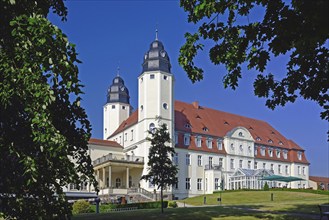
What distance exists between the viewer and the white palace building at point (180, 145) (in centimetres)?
5009

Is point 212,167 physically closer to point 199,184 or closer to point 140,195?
point 199,184

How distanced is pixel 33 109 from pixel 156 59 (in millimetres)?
43246

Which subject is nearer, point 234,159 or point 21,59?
point 21,59

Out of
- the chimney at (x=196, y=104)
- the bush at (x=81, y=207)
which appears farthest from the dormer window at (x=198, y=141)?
the bush at (x=81, y=207)

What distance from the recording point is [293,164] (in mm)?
65750

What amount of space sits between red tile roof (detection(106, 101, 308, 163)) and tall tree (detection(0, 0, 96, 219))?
1667 inches

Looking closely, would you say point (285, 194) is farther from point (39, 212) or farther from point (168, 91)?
point (39, 212)

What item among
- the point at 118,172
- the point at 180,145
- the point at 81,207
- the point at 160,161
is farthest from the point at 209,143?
the point at 160,161

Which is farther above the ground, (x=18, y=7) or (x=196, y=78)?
(x=18, y=7)

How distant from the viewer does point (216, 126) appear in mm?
59156

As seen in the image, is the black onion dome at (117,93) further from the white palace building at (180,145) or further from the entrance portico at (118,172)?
the entrance portico at (118,172)

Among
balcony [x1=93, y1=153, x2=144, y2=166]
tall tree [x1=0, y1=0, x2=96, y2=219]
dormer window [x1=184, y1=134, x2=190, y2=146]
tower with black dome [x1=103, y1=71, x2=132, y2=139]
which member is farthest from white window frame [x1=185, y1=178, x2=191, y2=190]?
tall tree [x1=0, y1=0, x2=96, y2=219]

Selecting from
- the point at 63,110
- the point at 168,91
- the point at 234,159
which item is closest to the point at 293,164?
the point at 234,159

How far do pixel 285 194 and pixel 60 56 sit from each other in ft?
115
